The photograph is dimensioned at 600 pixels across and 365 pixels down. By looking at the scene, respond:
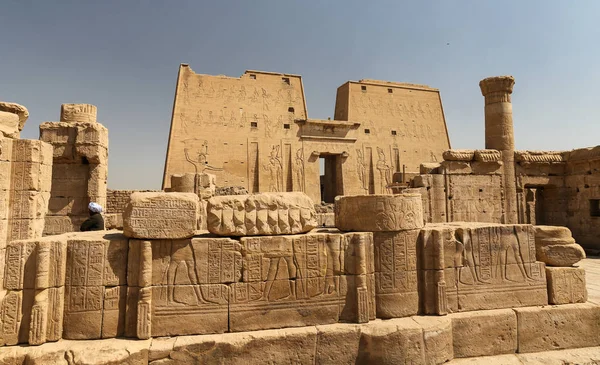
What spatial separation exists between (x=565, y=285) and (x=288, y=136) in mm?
15701

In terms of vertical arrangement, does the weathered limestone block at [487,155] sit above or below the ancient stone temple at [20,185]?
above

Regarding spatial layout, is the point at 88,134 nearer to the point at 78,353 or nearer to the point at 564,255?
the point at 78,353

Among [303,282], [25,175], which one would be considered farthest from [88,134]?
[303,282]

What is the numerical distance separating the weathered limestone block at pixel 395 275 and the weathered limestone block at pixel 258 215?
0.96 metres

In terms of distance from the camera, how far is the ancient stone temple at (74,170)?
863cm

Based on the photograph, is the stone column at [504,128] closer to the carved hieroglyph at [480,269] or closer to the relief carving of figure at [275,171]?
the carved hieroglyph at [480,269]

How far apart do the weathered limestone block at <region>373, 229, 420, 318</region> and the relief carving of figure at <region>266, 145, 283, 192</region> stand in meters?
14.6

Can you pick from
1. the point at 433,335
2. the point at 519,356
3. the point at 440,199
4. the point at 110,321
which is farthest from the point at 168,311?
the point at 440,199

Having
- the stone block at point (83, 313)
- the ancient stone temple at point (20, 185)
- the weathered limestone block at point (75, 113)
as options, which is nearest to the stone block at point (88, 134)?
the weathered limestone block at point (75, 113)

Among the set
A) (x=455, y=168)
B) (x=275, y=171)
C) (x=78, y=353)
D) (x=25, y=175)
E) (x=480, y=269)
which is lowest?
(x=78, y=353)

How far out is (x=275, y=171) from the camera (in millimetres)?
18984

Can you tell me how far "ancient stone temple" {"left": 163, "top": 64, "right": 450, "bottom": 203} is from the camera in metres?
18.0

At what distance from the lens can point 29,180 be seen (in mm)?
5512

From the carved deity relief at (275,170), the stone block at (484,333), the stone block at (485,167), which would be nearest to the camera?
the stone block at (484,333)
